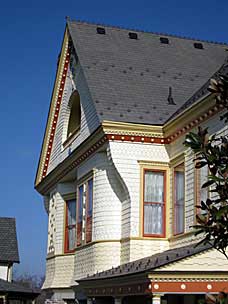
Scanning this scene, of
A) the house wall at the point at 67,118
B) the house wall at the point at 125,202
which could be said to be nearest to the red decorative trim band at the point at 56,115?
the house wall at the point at 67,118

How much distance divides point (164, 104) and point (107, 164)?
2.49 meters

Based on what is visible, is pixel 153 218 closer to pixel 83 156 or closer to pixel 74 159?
pixel 83 156

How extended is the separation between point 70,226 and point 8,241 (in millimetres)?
21913

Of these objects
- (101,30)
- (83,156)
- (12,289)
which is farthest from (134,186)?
(12,289)

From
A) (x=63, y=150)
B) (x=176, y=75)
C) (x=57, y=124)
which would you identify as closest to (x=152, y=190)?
(x=176, y=75)

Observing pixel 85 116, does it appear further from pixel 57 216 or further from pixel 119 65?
pixel 57 216

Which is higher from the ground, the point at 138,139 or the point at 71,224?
the point at 138,139

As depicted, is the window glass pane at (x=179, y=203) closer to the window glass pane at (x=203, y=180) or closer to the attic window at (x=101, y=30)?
the window glass pane at (x=203, y=180)

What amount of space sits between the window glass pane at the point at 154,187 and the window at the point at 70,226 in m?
5.62

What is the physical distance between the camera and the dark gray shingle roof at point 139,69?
1870 cm

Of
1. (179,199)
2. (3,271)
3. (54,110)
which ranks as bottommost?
(3,271)

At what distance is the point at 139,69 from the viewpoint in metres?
20.8

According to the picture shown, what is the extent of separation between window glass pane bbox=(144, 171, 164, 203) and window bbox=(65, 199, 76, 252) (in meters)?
5.62

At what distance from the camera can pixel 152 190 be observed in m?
18.1
